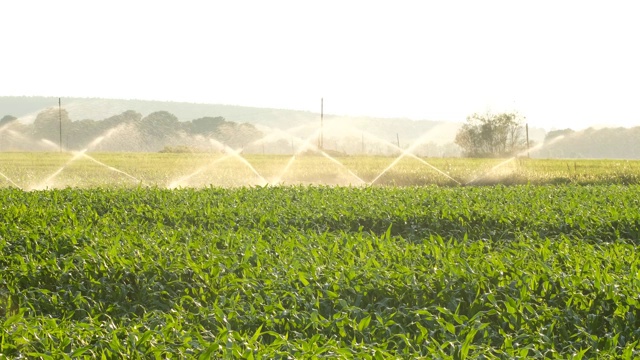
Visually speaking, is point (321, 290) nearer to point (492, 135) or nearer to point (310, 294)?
point (310, 294)

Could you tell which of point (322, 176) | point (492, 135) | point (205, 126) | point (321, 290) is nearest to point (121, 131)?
point (205, 126)

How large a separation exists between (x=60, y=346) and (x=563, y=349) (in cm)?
275

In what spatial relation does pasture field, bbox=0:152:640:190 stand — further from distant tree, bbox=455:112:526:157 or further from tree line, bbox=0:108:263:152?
tree line, bbox=0:108:263:152

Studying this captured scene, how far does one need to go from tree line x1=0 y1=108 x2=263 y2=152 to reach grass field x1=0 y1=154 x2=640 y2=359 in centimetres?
8663

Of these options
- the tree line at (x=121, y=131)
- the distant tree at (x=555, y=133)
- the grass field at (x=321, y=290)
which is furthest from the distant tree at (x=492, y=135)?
the grass field at (x=321, y=290)

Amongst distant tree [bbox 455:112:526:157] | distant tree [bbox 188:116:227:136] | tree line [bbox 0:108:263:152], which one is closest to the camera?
distant tree [bbox 455:112:526:157]

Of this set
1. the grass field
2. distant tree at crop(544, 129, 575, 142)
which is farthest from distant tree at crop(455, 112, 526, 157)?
the grass field

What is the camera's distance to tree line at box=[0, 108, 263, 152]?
98.2m

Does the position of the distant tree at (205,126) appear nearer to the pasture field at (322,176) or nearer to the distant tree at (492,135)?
the distant tree at (492,135)

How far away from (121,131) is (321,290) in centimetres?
10684

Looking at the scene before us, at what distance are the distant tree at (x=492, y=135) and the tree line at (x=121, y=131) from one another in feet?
103

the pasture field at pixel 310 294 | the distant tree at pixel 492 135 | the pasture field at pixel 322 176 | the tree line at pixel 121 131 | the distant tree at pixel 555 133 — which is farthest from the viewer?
the distant tree at pixel 555 133

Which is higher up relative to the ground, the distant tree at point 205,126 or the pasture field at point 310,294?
the distant tree at point 205,126

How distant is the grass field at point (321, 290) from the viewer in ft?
14.2
